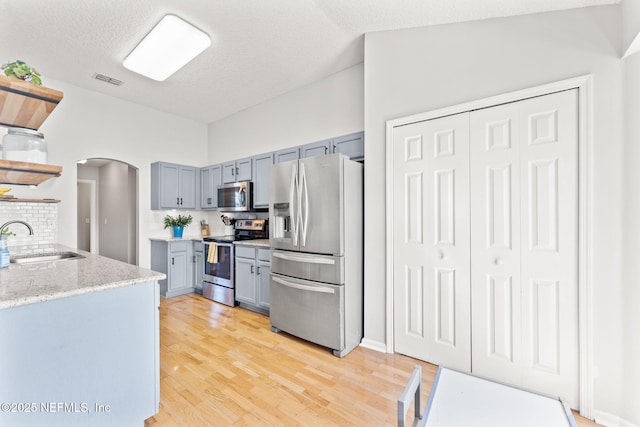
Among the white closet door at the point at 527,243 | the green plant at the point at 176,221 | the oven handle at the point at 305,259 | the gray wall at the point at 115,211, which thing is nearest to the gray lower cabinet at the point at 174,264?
the green plant at the point at 176,221

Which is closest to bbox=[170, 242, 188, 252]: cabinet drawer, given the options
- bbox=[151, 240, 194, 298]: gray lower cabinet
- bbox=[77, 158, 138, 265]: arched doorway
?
bbox=[151, 240, 194, 298]: gray lower cabinet

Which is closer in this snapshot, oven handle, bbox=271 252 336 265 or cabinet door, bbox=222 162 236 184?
oven handle, bbox=271 252 336 265

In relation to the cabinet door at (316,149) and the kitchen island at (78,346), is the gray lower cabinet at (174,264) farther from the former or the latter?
the kitchen island at (78,346)

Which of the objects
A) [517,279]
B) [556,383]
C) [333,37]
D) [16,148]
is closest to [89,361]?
[16,148]

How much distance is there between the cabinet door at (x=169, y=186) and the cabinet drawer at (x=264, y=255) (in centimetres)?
203

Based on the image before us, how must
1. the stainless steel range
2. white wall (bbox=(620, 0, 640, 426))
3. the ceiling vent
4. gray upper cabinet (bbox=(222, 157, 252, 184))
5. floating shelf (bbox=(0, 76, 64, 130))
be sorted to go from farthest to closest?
gray upper cabinet (bbox=(222, 157, 252, 184))
the stainless steel range
the ceiling vent
white wall (bbox=(620, 0, 640, 426))
floating shelf (bbox=(0, 76, 64, 130))

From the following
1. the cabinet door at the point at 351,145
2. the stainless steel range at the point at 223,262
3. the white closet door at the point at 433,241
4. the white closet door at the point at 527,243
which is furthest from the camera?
the stainless steel range at the point at 223,262

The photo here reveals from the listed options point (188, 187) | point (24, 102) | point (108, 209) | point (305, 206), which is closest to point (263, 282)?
point (305, 206)

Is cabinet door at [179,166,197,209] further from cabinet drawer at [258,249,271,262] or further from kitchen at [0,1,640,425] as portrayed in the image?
cabinet drawer at [258,249,271,262]

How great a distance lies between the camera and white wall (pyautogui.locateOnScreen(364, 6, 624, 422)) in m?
1.66

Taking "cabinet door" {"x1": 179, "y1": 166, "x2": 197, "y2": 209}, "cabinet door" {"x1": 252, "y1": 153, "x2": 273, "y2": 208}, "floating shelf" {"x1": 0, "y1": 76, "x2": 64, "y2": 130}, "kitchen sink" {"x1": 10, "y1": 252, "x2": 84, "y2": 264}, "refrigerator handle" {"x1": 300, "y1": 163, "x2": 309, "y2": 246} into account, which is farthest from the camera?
"cabinet door" {"x1": 179, "y1": 166, "x2": 197, "y2": 209}

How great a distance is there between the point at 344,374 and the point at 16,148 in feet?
8.68

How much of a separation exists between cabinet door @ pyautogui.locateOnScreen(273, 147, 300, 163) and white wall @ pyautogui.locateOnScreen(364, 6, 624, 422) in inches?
48.2

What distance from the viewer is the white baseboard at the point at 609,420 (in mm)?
1604
